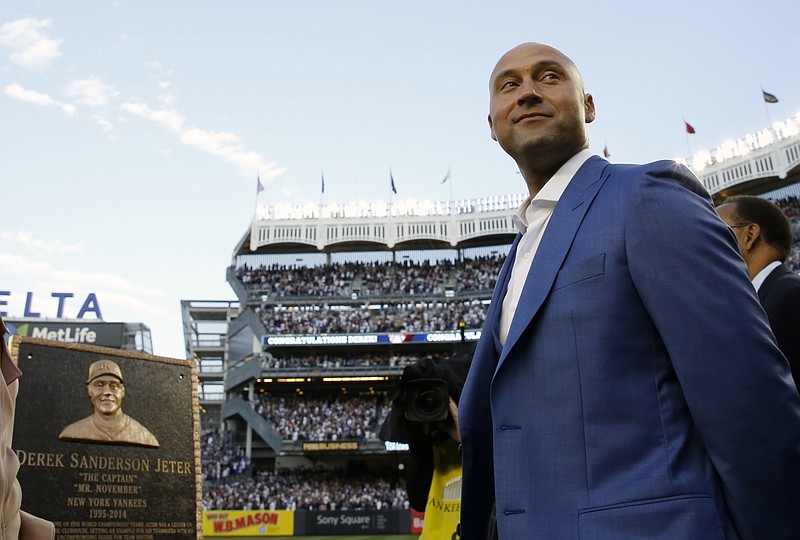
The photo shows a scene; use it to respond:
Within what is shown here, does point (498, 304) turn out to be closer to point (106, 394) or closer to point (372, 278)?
point (106, 394)

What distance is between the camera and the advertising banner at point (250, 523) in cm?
3231

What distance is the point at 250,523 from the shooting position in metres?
32.4

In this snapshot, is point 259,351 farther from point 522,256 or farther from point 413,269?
point 522,256

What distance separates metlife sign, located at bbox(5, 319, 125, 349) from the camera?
4859cm

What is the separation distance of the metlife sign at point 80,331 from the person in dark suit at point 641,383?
171ft

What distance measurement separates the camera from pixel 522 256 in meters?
2.30

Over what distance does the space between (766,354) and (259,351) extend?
50674mm

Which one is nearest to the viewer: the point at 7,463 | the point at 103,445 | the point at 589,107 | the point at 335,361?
the point at 589,107

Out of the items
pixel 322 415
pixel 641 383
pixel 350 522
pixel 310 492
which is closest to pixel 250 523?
pixel 350 522

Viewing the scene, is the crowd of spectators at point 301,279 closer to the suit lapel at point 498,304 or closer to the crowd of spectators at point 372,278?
the crowd of spectators at point 372,278

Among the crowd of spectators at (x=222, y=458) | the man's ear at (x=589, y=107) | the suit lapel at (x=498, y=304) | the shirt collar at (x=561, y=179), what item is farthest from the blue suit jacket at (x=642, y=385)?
the crowd of spectators at (x=222, y=458)

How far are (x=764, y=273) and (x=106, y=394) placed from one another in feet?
17.7

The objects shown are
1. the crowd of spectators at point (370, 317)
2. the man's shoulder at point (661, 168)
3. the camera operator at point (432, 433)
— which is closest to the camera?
the man's shoulder at point (661, 168)

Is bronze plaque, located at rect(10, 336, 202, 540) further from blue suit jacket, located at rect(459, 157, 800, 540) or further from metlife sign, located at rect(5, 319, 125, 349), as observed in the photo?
metlife sign, located at rect(5, 319, 125, 349)
